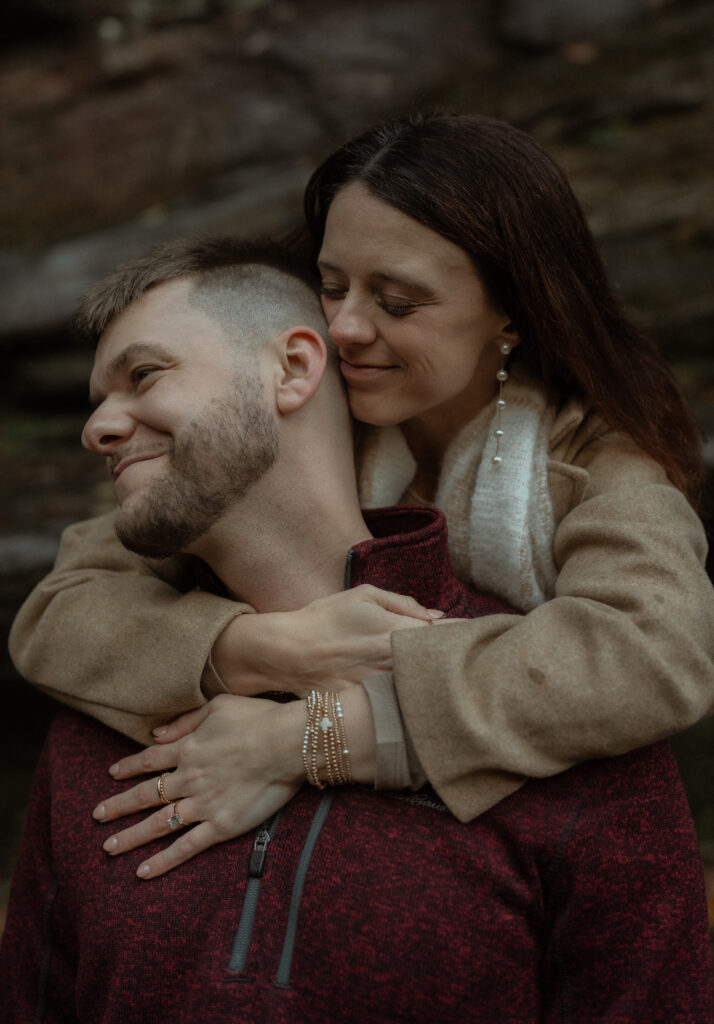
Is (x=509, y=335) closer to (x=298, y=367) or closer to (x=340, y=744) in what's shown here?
(x=298, y=367)

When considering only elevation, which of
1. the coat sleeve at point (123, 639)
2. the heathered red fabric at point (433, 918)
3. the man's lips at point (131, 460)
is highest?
the man's lips at point (131, 460)

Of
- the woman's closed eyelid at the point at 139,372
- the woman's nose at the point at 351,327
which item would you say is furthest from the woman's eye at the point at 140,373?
the woman's nose at the point at 351,327

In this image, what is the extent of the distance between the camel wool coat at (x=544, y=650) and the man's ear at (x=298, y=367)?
513mm

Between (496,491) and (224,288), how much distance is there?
0.86m

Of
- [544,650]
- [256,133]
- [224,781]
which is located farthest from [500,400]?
[256,133]

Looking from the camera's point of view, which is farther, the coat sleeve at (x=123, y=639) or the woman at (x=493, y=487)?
the coat sleeve at (x=123, y=639)

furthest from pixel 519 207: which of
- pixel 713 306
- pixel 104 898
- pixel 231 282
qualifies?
pixel 713 306

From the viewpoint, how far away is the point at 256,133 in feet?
20.1

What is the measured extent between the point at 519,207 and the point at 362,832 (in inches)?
59.2

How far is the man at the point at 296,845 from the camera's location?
209 centimetres

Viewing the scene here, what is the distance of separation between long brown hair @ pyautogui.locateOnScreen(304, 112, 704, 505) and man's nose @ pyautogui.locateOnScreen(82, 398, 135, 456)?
805 mm

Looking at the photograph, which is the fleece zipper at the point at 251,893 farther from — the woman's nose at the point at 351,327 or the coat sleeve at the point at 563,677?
the woman's nose at the point at 351,327

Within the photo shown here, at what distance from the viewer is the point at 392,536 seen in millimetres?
2438

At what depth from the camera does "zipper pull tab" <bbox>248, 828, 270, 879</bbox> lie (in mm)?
2182
